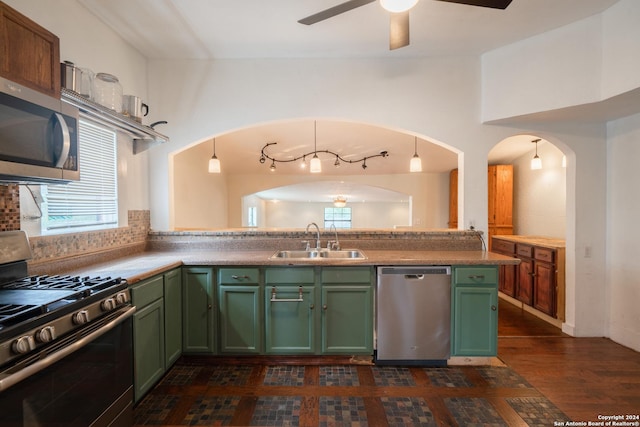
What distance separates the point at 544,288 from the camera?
3451mm

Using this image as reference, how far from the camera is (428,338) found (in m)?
2.42

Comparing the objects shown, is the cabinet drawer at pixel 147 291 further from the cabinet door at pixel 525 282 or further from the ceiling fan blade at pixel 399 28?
the cabinet door at pixel 525 282

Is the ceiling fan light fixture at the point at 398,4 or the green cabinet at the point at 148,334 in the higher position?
the ceiling fan light fixture at the point at 398,4

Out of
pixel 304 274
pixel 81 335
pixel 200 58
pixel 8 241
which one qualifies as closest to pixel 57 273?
pixel 8 241

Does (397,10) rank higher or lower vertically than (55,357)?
higher

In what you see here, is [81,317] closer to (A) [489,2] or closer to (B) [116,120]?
(B) [116,120]

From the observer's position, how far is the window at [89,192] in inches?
79.5

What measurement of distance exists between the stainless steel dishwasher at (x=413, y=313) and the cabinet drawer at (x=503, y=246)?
228cm

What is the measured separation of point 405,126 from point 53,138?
8.54 feet

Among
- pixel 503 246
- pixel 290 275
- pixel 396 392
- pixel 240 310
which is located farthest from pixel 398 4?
pixel 503 246

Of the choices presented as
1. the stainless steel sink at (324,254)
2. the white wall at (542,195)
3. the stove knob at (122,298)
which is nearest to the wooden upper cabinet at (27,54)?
the stove knob at (122,298)

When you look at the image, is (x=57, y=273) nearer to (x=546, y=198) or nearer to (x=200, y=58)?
(x=200, y=58)

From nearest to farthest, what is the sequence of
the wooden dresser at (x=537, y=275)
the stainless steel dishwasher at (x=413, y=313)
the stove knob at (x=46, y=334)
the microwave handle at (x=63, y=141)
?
the stove knob at (x=46, y=334) → the microwave handle at (x=63, y=141) → the stainless steel dishwasher at (x=413, y=313) → the wooden dresser at (x=537, y=275)

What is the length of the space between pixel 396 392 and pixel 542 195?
4.04 m
